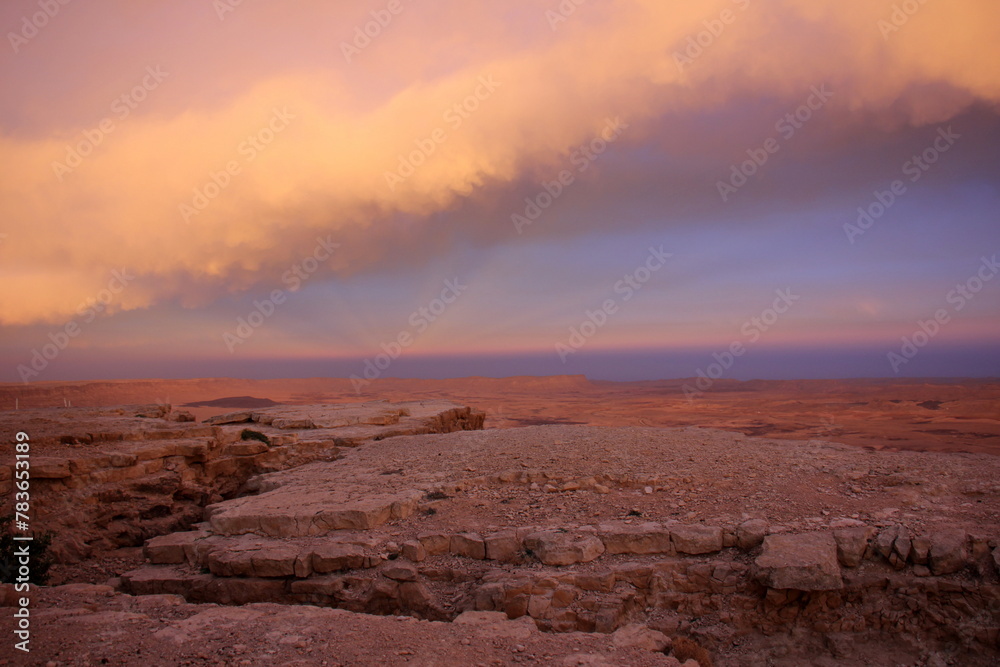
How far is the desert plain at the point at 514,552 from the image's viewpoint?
5.02 metres

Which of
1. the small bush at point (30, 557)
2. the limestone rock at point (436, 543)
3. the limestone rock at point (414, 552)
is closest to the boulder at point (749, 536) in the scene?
the limestone rock at point (436, 543)

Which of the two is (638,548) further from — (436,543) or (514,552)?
(436,543)

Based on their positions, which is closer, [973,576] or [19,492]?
[973,576]

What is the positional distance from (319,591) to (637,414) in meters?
28.2

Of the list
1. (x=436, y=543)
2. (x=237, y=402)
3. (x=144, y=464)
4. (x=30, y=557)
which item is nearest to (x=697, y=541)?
(x=436, y=543)

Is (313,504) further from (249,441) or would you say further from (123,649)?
(249,441)

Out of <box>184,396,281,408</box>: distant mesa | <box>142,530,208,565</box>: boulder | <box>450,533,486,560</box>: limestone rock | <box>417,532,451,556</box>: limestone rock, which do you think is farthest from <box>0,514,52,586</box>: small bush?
<box>184,396,281,408</box>: distant mesa

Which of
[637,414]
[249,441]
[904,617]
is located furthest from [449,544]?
[637,414]

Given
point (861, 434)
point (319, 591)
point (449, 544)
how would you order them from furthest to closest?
point (861, 434) → point (449, 544) → point (319, 591)

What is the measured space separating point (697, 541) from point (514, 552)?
7.42 feet

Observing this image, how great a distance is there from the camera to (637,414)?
32500 mm

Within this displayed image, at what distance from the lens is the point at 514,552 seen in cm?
670

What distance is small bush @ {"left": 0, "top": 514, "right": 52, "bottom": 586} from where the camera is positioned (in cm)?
710

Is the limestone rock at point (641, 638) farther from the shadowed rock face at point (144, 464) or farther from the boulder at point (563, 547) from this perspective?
the shadowed rock face at point (144, 464)
